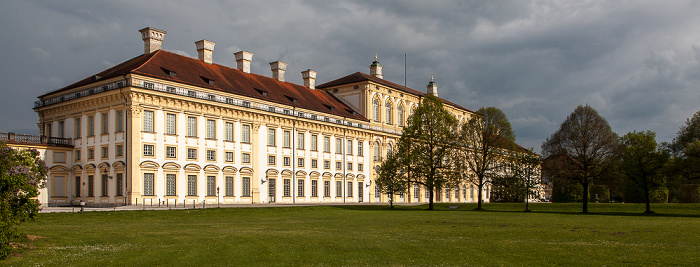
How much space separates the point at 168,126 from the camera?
2079 inches

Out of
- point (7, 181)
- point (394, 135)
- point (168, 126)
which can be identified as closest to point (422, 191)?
point (394, 135)

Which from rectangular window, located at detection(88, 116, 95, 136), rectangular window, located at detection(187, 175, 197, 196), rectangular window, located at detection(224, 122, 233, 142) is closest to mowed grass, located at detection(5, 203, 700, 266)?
rectangular window, located at detection(187, 175, 197, 196)

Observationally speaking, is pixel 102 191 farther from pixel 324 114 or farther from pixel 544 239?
pixel 544 239

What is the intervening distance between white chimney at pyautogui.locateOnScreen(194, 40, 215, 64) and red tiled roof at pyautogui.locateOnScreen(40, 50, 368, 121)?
114 cm

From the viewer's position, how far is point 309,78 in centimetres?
8088

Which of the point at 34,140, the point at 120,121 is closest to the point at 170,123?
the point at 120,121

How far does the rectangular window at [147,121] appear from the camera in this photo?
50906 millimetres

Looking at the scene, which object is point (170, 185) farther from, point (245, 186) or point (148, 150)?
point (245, 186)

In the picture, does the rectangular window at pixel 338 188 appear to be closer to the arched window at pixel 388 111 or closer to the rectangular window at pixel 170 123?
the arched window at pixel 388 111

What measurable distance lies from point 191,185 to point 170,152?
3712mm

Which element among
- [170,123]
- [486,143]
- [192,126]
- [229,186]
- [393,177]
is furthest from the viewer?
[229,186]

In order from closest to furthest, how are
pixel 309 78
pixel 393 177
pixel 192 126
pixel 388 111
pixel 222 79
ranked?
pixel 192 126 → pixel 393 177 → pixel 222 79 → pixel 309 78 → pixel 388 111

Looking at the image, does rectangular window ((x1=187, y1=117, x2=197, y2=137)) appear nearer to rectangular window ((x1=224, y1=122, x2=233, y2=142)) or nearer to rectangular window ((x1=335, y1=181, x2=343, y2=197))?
rectangular window ((x1=224, y1=122, x2=233, y2=142))

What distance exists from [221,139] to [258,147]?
499cm
